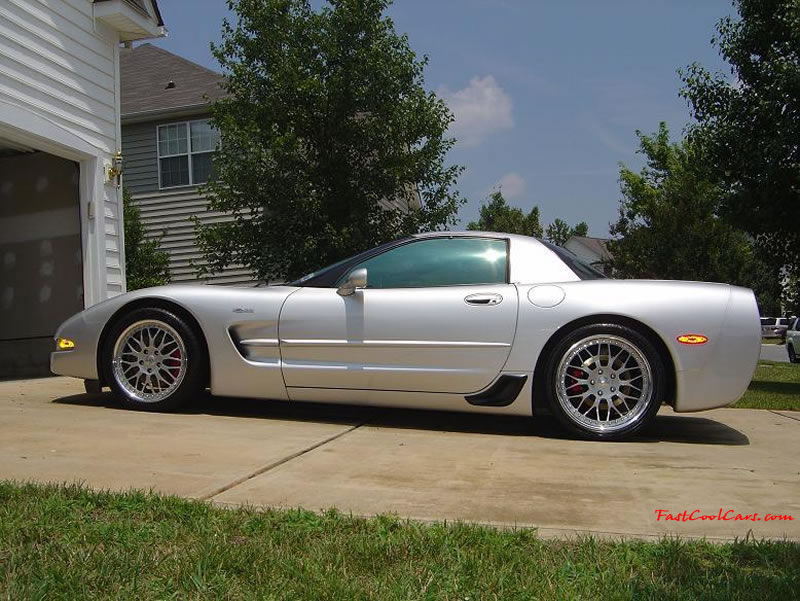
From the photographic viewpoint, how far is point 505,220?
116ft

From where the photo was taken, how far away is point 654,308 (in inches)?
168

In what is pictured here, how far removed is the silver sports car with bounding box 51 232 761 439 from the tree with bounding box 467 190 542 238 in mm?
29761

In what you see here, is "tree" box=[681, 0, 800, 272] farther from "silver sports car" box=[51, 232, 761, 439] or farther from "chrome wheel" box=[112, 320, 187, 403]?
"chrome wheel" box=[112, 320, 187, 403]

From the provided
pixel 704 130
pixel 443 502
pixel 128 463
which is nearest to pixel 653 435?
pixel 443 502

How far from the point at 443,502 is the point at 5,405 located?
3.61 m

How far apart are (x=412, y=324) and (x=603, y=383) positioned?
1.19 meters

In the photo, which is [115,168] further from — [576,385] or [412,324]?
[576,385]

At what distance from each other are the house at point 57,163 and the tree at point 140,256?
5704mm

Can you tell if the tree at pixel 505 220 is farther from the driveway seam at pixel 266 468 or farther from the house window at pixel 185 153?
the driveway seam at pixel 266 468

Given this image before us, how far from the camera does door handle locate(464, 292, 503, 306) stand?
4449 millimetres

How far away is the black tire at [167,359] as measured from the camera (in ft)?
15.6

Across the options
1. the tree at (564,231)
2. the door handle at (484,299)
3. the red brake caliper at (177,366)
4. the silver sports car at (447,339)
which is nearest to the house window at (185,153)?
the silver sports car at (447,339)

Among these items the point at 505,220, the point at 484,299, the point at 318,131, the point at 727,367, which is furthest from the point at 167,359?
the point at 505,220

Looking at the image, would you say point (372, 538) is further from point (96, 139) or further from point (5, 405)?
point (96, 139)
